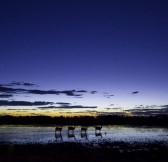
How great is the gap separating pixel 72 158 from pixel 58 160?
180 cm

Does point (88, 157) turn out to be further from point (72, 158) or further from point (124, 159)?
point (124, 159)

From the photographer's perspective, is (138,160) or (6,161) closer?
(6,161)

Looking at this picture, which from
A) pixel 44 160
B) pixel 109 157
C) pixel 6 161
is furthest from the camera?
pixel 109 157

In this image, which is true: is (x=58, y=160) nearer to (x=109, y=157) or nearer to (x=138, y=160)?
(x=109, y=157)

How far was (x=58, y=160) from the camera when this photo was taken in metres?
26.2

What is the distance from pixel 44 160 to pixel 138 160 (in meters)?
8.12

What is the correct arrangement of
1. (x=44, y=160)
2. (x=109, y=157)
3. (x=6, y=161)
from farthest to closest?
(x=109, y=157) < (x=44, y=160) < (x=6, y=161)

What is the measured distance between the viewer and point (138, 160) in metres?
26.5

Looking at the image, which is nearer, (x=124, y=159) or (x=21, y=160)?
(x=21, y=160)

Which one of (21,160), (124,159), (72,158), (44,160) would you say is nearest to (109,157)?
(124,159)

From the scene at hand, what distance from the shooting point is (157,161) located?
2666 cm

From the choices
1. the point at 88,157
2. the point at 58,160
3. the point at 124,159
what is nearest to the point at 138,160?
the point at 124,159

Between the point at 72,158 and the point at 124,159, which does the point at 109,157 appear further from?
the point at 72,158

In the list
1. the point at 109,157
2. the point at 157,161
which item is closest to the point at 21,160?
the point at 109,157
